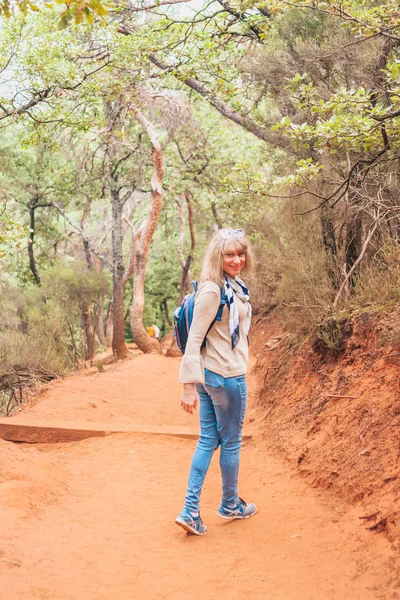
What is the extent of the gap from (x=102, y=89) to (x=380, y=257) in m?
6.01

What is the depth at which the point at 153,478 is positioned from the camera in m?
6.01

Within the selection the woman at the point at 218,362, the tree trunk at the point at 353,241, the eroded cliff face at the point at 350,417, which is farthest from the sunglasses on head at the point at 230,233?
the tree trunk at the point at 353,241

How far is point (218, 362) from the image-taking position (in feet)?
13.8

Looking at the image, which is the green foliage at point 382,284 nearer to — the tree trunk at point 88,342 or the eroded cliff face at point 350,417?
the eroded cliff face at point 350,417

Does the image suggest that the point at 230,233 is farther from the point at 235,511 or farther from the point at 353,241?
the point at 353,241

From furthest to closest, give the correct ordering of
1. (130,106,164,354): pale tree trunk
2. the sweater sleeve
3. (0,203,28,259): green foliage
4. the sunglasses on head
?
1. (130,106,164,354): pale tree trunk
2. (0,203,28,259): green foliage
3. the sunglasses on head
4. the sweater sleeve

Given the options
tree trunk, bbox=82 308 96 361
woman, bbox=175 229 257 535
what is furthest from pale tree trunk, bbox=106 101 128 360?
woman, bbox=175 229 257 535

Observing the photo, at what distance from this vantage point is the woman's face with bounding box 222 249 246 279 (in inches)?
169

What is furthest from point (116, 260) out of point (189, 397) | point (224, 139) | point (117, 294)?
point (189, 397)

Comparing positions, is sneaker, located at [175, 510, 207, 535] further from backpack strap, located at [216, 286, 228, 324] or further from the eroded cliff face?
backpack strap, located at [216, 286, 228, 324]

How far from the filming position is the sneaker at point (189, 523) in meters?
4.24

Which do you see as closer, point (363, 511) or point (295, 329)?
point (363, 511)

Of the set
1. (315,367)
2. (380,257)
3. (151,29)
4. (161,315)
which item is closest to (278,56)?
(151,29)

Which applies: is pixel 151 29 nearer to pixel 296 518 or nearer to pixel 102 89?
pixel 102 89
